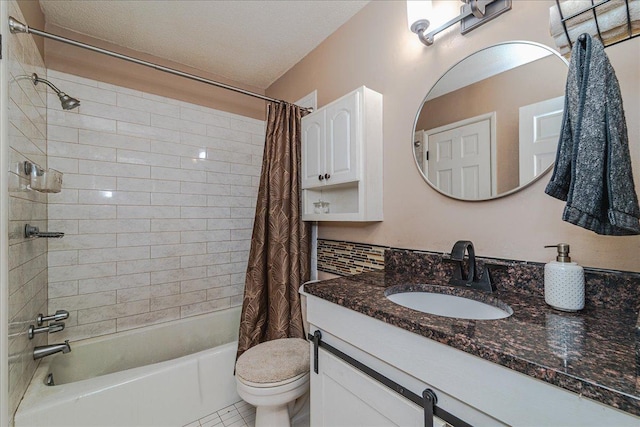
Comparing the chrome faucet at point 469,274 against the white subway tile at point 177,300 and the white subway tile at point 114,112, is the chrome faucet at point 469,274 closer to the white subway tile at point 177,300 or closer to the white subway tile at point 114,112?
the white subway tile at point 177,300

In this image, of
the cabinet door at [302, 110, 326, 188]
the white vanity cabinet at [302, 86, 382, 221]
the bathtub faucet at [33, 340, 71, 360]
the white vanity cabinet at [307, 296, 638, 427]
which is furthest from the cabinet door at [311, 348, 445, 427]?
the bathtub faucet at [33, 340, 71, 360]

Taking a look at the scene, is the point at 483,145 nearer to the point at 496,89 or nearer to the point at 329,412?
the point at 496,89

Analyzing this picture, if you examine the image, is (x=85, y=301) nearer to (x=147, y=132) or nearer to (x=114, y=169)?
(x=114, y=169)

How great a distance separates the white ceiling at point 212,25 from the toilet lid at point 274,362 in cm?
197

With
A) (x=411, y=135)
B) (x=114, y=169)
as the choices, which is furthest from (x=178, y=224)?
(x=411, y=135)

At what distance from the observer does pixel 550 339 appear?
630 mm

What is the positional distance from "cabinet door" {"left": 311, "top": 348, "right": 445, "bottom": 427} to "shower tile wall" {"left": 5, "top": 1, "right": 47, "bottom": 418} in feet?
3.91

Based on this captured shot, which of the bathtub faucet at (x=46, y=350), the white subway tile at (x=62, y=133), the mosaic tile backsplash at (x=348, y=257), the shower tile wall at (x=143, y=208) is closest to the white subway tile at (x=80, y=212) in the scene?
the shower tile wall at (x=143, y=208)

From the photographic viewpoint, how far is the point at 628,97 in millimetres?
834

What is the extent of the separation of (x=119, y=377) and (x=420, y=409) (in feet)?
4.84

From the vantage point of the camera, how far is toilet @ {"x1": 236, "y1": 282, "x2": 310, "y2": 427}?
1248 mm

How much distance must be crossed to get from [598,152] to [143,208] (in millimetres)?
2407

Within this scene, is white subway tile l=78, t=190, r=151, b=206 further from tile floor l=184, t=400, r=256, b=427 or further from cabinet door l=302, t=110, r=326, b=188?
tile floor l=184, t=400, r=256, b=427

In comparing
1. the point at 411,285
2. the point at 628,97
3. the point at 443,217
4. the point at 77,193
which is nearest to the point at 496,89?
the point at 628,97
